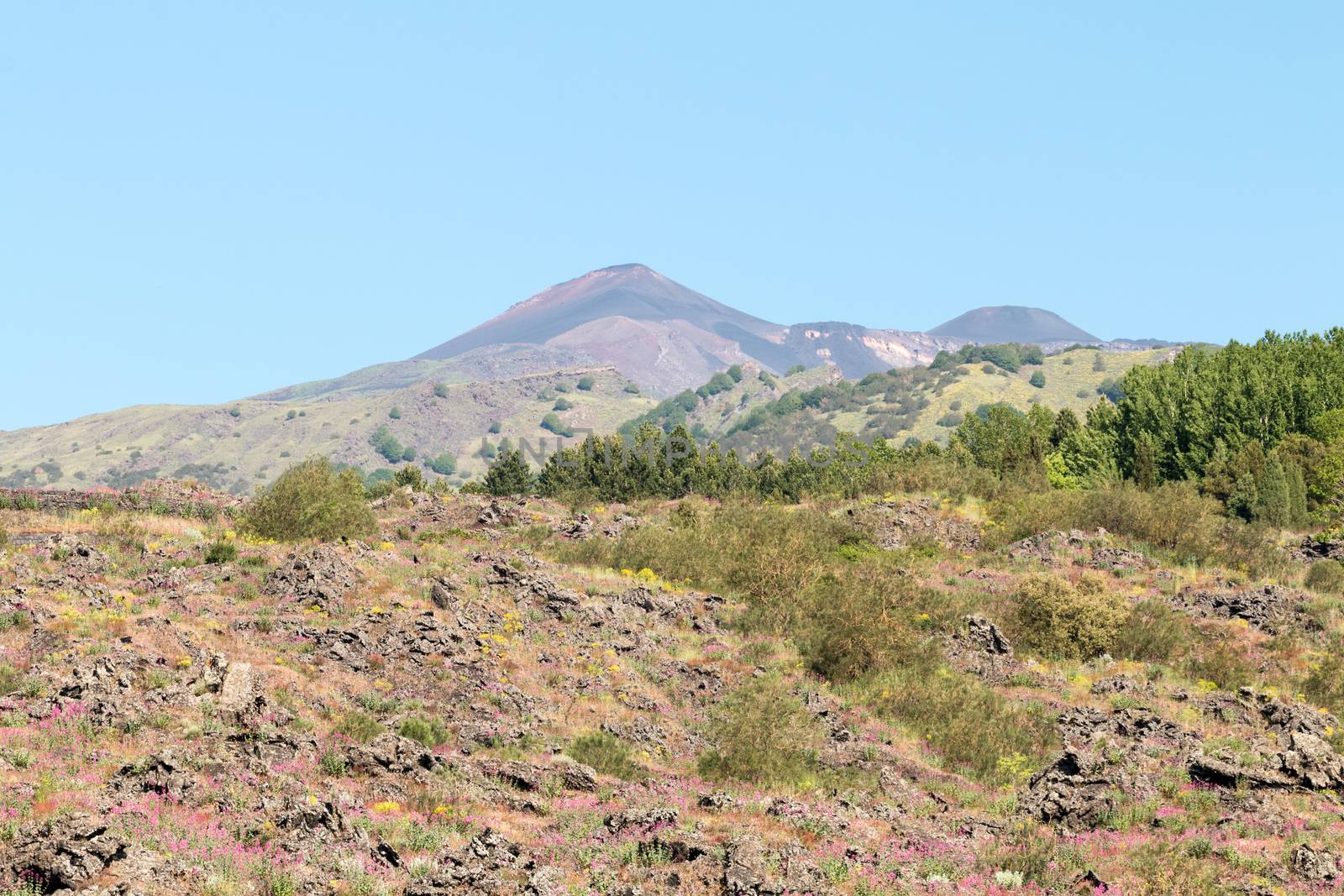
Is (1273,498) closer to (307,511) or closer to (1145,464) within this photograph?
(1145,464)

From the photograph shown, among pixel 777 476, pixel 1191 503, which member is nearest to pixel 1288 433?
pixel 1191 503

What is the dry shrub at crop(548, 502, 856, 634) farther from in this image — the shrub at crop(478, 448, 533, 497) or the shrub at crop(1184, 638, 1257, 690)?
the shrub at crop(478, 448, 533, 497)

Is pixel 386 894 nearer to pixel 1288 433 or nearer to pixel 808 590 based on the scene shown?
pixel 808 590

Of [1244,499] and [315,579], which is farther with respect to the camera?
[1244,499]

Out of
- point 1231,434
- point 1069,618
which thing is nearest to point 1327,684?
point 1069,618

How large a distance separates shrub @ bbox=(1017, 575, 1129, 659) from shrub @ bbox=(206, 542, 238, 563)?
23.1 m

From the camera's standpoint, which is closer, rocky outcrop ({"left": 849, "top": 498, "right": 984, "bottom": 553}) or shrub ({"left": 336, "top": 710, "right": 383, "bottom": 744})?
shrub ({"left": 336, "top": 710, "right": 383, "bottom": 744})

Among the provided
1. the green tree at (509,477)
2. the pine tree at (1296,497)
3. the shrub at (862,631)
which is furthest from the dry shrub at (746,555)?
the green tree at (509,477)

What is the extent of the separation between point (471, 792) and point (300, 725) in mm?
3943

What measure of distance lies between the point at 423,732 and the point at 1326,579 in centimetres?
3491

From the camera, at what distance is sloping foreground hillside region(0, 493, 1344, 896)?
18.6 meters

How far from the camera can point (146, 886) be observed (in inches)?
621

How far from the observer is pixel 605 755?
2602 cm

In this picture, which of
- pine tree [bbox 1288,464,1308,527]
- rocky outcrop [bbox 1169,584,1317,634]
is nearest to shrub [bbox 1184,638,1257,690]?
rocky outcrop [bbox 1169,584,1317,634]
